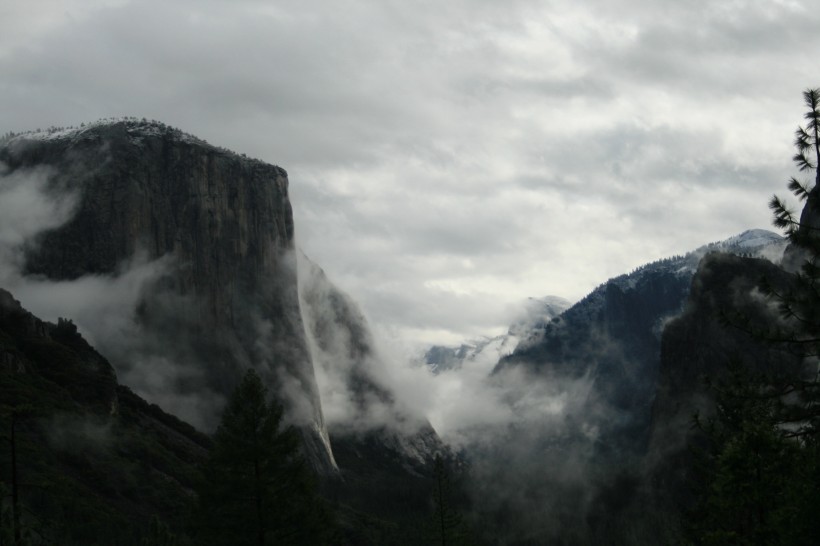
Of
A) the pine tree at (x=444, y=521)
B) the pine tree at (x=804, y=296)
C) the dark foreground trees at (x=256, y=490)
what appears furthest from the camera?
the pine tree at (x=444, y=521)

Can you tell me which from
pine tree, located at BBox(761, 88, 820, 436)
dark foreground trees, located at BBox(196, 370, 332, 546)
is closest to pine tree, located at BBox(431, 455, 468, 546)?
dark foreground trees, located at BBox(196, 370, 332, 546)

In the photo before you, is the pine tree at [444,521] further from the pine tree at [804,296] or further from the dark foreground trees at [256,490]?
the pine tree at [804,296]

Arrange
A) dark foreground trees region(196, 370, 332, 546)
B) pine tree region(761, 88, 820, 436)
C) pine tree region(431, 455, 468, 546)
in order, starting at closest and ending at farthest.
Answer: pine tree region(761, 88, 820, 436), dark foreground trees region(196, 370, 332, 546), pine tree region(431, 455, 468, 546)

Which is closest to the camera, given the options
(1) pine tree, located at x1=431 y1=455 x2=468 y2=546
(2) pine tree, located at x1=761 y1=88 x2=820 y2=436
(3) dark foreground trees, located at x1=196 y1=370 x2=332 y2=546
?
(2) pine tree, located at x1=761 y1=88 x2=820 y2=436

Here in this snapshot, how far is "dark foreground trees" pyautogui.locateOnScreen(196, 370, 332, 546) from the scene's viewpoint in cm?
4044

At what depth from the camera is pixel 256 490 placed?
4078 cm

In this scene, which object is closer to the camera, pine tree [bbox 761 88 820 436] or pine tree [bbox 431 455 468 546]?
pine tree [bbox 761 88 820 436]

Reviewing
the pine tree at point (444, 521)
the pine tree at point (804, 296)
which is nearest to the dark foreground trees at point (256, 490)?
the pine tree at point (804, 296)

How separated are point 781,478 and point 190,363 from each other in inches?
6684

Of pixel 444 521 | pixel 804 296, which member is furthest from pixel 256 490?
pixel 444 521

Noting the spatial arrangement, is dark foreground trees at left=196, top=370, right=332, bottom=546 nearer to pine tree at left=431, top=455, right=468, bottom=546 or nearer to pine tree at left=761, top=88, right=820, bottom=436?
pine tree at left=761, top=88, right=820, bottom=436

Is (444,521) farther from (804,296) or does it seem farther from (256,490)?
(804,296)

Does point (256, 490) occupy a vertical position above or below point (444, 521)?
above

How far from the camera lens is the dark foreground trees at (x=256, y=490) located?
133 feet
